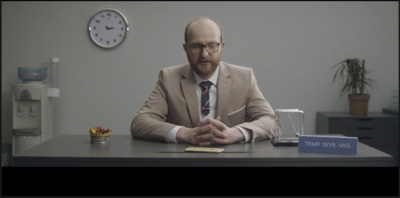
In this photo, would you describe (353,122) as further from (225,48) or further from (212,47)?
(212,47)

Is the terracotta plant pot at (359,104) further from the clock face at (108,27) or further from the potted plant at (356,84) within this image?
the clock face at (108,27)

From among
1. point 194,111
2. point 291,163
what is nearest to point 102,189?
point 291,163

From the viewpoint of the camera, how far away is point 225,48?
4844 mm

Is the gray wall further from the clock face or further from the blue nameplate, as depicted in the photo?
the blue nameplate

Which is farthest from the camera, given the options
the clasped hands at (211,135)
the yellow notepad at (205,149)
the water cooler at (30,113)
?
the water cooler at (30,113)

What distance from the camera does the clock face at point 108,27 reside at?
4.84m

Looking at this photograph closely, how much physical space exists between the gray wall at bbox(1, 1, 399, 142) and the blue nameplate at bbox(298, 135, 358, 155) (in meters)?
3.02

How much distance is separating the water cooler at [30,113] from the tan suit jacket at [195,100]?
2451mm

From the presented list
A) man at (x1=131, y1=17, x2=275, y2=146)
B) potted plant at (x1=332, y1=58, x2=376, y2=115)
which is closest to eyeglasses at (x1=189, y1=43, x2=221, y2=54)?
man at (x1=131, y1=17, x2=275, y2=146)

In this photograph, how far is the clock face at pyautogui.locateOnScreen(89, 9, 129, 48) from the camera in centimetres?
484

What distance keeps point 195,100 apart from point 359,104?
8.61 ft

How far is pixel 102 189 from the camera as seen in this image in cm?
168

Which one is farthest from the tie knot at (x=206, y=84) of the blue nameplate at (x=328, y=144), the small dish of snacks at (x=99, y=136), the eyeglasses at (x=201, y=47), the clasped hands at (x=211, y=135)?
the blue nameplate at (x=328, y=144)

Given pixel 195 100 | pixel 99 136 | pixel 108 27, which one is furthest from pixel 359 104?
pixel 99 136
